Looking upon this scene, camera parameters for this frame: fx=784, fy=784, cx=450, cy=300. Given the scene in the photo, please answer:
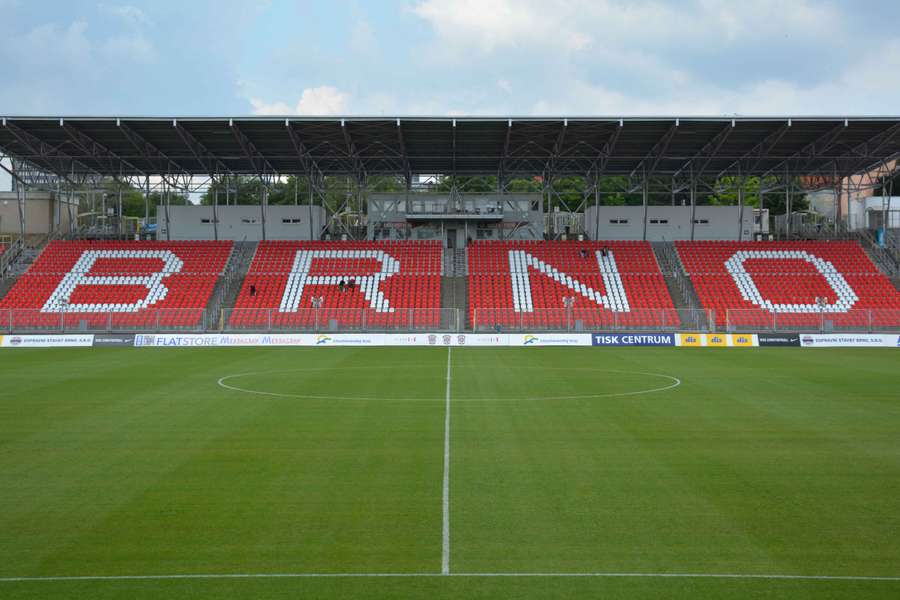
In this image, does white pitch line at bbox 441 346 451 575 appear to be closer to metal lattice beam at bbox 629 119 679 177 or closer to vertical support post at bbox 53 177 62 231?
metal lattice beam at bbox 629 119 679 177

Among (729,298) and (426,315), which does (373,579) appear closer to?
(426,315)

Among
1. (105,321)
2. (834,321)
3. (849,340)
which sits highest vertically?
(834,321)

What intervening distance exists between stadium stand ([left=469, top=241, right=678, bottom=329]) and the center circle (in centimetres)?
1506

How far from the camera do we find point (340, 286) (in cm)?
5394

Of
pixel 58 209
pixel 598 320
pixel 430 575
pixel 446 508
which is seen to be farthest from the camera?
pixel 58 209

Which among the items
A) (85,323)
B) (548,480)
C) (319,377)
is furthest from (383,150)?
(548,480)

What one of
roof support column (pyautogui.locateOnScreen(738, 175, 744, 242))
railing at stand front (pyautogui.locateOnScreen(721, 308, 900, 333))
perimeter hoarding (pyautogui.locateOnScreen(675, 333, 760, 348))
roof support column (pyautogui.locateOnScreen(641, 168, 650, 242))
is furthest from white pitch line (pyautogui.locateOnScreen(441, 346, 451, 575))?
roof support column (pyautogui.locateOnScreen(738, 175, 744, 242))

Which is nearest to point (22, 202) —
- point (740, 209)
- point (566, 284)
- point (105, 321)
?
point (105, 321)

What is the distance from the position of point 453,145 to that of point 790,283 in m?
25.5

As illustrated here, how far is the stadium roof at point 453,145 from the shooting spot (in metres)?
51.2

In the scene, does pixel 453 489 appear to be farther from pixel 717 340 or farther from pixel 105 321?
pixel 105 321

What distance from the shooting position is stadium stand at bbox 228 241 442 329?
45906 millimetres

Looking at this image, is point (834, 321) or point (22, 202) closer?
point (834, 321)

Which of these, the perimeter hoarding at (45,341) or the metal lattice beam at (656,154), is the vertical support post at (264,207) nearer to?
the perimeter hoarding at (45,341)
